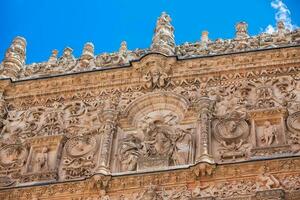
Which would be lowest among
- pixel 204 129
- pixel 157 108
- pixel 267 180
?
pixel 267 180

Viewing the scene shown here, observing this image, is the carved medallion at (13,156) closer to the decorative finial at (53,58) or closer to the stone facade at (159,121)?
the stone facade at (159,121)

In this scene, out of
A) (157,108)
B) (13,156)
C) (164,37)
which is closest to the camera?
(13,156)

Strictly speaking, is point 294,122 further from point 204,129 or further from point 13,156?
point 13,156

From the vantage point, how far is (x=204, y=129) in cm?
1270

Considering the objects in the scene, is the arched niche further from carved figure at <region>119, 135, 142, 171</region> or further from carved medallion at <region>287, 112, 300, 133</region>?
carved medallion at <region>287, 112, 300, 133</region>

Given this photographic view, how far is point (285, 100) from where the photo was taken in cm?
1310

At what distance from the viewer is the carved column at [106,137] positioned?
12455 millimetres

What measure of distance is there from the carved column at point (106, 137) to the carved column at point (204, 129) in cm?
151

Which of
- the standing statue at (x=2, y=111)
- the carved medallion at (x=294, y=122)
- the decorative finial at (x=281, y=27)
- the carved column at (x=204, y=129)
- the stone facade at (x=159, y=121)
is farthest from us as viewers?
the decorative finial at (x=281, y=27)

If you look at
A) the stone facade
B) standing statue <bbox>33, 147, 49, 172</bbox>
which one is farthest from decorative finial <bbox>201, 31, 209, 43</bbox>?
standing statue <bbox>33, 147, 49, 172</bbox>

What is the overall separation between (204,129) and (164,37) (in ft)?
9.97

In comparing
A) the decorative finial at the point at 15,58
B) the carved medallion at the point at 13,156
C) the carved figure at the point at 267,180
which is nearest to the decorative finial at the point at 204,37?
the decorative finial at the point at 15,58

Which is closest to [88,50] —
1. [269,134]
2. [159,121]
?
[159,121]

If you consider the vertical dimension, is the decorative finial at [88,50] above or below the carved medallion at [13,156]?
above
